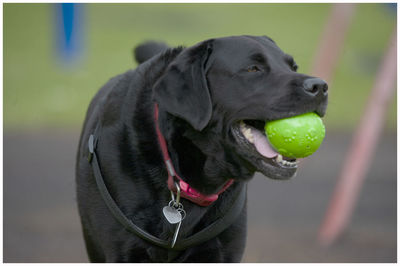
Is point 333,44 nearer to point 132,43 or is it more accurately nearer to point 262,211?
point 262,211

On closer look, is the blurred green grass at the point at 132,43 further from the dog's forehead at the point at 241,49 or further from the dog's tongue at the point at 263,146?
the dog's tongue at the point at 263,146

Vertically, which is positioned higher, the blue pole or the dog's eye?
the dog's eye

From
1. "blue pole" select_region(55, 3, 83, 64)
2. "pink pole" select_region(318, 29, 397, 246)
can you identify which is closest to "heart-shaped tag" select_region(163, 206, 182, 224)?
"pink pole" select_region(318, 29, 397, 246)

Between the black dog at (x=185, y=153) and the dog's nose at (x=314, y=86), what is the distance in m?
0.04

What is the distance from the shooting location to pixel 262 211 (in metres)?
6.54

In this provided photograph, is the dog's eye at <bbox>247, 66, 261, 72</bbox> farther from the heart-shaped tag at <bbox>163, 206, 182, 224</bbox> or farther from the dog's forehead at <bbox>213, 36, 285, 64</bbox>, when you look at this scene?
the heart-shaped tag at <bbox>163, 206, 182, 224</bbox>

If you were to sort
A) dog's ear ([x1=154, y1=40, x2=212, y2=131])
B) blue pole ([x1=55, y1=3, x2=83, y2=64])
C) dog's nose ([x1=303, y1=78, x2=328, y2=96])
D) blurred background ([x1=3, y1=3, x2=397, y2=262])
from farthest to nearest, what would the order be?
1. blue pole ([x1=55, y1=3, x2=83, y2=64])
2. blurred background ([x1=3, y1=3, x2=397, y2=262])
3. dog's ear ([x1=154, y1=40, x2=212, y2=131])
4. dog's nose ([x1=303, y1=78, x2=328, y2=96])

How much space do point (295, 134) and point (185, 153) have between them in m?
0.63

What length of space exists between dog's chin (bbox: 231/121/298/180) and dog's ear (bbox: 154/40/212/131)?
19 centimetres

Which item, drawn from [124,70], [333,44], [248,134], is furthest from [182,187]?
[124,70]

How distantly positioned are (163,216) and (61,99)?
330 inches

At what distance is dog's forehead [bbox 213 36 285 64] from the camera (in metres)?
3.19

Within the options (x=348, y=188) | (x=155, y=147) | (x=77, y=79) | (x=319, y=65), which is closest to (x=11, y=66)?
(x=77, y=79)

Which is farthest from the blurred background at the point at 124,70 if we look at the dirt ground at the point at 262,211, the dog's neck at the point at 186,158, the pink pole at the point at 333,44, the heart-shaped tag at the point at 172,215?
the heart-shaped tag at the point at 172,215
